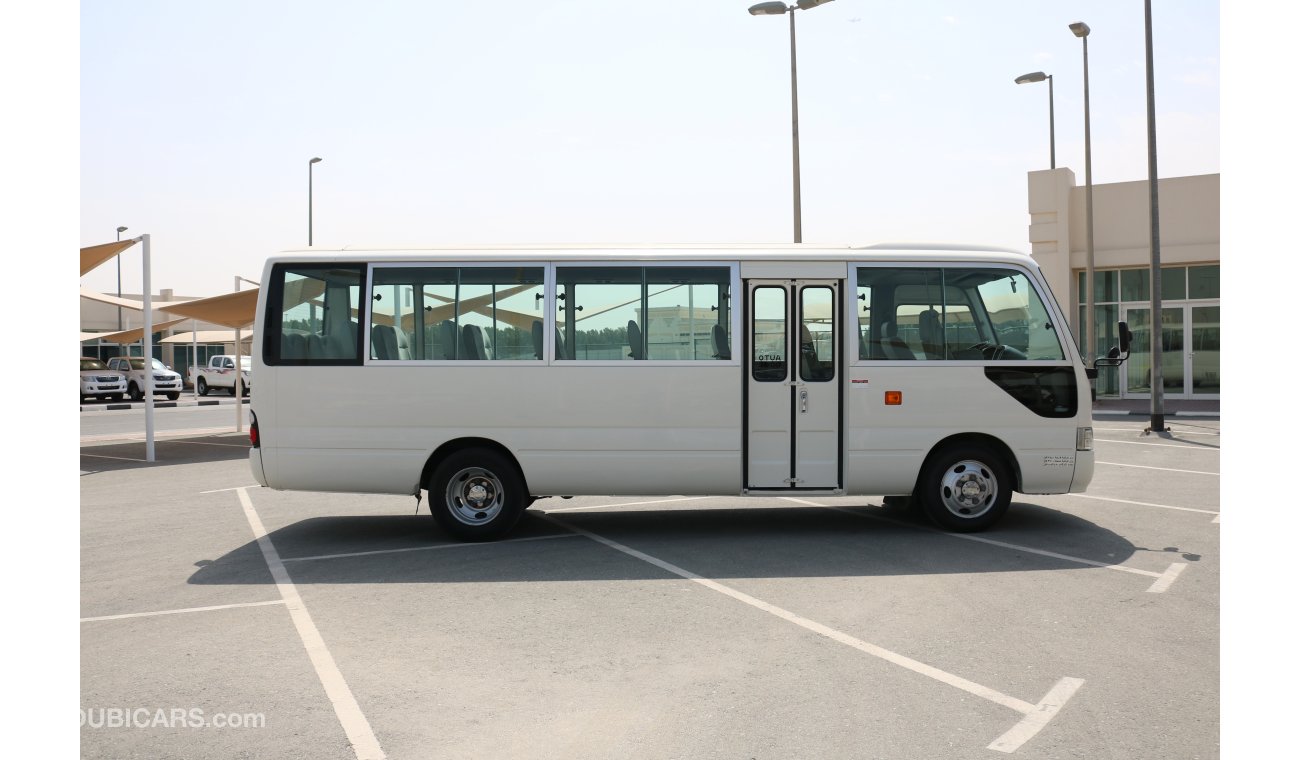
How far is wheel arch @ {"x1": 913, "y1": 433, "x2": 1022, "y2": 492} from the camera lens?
30.1 ft

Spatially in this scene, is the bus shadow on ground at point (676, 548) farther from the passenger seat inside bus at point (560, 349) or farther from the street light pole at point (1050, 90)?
the street light pole at point (1050, 90)

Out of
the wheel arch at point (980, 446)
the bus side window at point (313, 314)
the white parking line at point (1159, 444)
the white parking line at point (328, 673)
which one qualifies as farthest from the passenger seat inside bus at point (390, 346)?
the white parking line at point (1159, 444)

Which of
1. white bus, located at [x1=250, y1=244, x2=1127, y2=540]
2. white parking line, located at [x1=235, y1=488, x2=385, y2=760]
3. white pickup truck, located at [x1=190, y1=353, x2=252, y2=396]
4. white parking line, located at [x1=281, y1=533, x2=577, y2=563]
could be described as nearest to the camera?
white parking line, located at [x1=235, y1=488, x2=385, y2=760]

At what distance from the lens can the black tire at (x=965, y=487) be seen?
360 inches

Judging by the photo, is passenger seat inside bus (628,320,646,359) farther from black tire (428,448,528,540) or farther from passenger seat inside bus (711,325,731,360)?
black tire (428,448,528,540)

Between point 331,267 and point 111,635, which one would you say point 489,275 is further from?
point 111,635

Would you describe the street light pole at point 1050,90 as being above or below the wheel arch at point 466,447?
above

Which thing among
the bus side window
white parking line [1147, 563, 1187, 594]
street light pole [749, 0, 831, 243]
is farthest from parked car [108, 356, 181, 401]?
white parking line [1147, 563, 1187, 594]

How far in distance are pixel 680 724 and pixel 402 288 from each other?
18.4 ft

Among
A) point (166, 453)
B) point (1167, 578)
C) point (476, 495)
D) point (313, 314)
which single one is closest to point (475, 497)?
point (476, 495)

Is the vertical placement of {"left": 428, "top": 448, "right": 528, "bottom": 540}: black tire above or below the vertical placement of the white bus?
below

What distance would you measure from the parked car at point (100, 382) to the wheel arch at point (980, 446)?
113 feet

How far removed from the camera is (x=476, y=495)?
913 centimetres

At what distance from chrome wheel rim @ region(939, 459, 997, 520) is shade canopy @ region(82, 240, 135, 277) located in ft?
44.4
